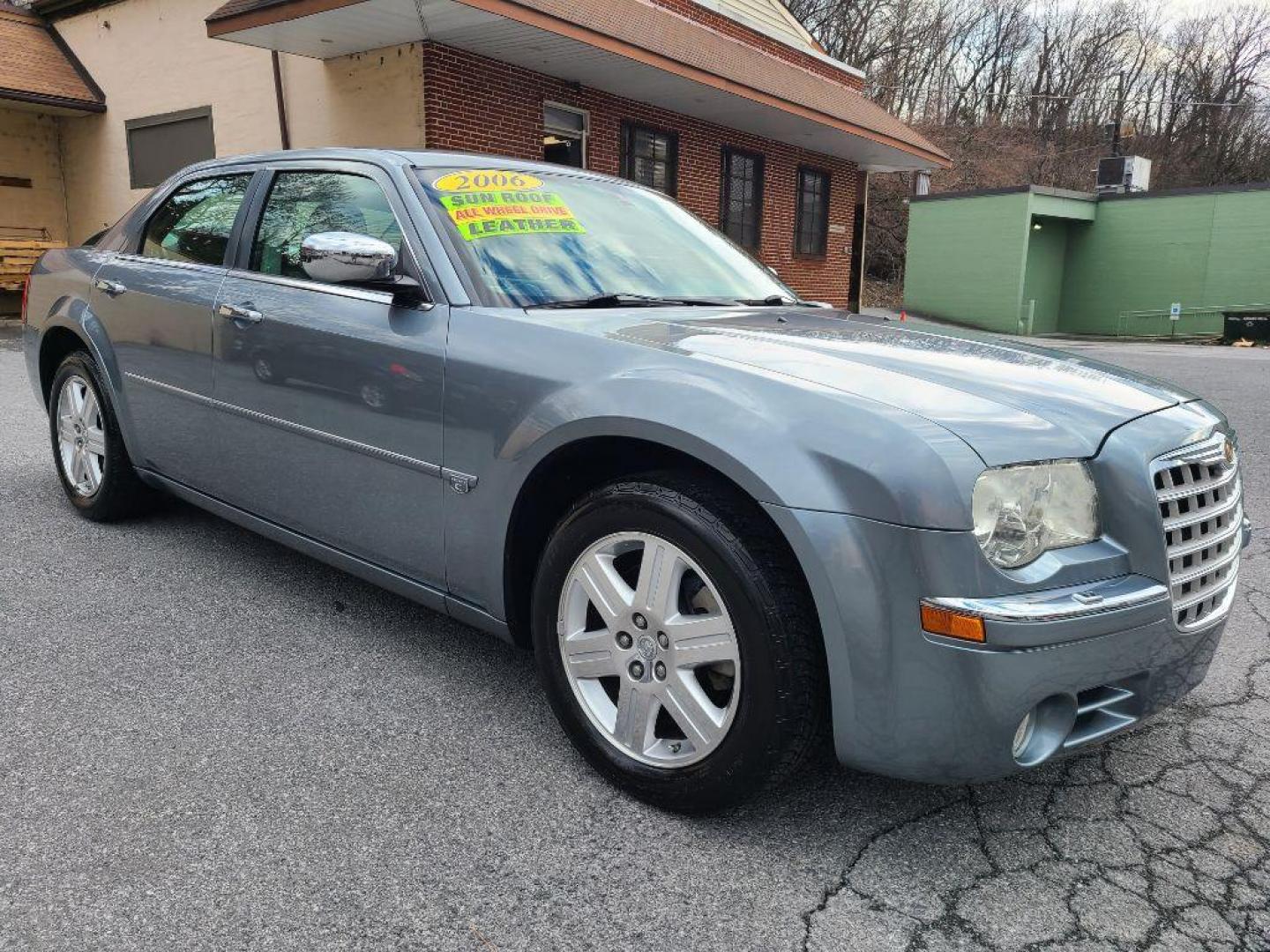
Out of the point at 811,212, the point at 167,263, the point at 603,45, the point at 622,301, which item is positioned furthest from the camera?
the point at 811,212

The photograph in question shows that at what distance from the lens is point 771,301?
3.38 m

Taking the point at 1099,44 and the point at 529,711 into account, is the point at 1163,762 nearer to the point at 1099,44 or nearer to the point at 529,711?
the point at 529,711

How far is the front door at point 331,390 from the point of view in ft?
8.78

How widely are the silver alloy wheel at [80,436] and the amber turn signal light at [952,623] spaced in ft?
12.2

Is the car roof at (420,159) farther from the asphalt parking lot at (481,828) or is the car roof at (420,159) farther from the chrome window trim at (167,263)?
the asphalt parking lot at (481,828)

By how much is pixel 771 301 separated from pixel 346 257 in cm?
149

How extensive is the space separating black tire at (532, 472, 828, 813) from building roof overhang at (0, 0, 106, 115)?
53.5 feet

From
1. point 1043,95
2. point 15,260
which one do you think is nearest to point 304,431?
point 15,260

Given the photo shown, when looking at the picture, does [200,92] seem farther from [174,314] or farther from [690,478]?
[690,478]

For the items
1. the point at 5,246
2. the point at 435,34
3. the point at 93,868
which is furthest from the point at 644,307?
the point at 5,246

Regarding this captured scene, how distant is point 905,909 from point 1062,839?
49cm

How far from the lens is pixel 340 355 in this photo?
9.36 feet

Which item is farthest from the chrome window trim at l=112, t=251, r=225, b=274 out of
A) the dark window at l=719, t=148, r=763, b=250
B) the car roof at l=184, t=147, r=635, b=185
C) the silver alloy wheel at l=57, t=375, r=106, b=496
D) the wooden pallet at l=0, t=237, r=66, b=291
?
the wooden pallet at l=0, t=237, r=66, b=291

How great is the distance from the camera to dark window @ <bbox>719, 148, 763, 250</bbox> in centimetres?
1544
